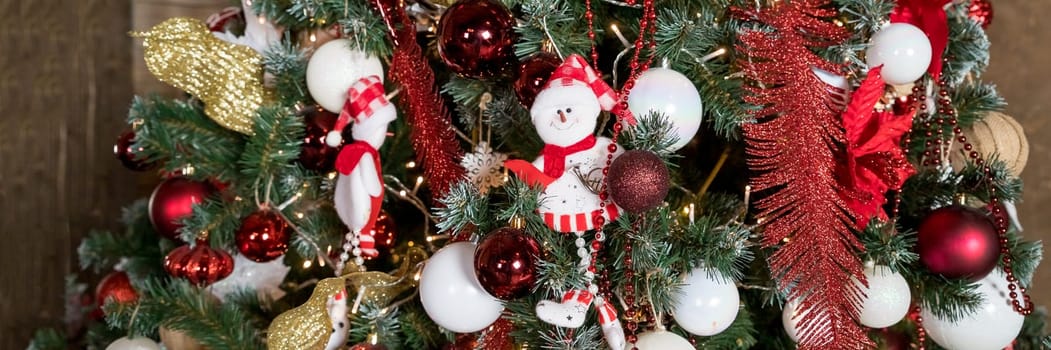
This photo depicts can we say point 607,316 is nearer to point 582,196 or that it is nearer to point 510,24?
point 582,196

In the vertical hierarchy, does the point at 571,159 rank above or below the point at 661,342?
above

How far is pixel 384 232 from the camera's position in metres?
0.75

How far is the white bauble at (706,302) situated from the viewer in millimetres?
627

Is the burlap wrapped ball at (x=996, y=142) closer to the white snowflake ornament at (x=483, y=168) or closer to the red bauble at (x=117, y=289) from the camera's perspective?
the white snowflake ornament at (x=483, y=168)

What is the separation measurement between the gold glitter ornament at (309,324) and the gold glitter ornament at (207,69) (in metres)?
0.19

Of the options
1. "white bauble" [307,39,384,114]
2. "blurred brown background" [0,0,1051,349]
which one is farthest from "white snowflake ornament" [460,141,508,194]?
"blurred brown background" [0,0,1051,349]

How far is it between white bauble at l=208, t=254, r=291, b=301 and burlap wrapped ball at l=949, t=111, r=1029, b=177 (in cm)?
71

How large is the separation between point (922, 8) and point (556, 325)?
1.53 feet

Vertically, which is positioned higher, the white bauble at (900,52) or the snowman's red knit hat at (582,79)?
the snowman's red knit hat at (582,79)

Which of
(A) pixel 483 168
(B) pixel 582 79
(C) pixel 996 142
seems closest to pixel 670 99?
(B) pixel 582 79

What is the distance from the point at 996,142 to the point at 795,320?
1.04 ft

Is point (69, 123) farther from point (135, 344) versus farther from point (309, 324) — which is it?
point (309, 324)

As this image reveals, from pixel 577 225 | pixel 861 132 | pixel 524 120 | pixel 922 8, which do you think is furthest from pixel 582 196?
pixel 922 8

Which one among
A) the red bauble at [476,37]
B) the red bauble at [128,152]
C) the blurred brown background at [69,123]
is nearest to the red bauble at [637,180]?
the red bauble at [476,37]
